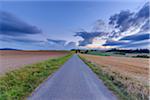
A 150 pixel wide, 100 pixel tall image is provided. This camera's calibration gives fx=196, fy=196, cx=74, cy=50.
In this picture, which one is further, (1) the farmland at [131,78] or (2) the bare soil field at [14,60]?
(2) the bare soil field at [14,60]

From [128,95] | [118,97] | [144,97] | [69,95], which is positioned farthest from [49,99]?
[144,97]

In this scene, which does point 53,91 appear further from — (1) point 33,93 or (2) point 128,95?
(2) point 128,95

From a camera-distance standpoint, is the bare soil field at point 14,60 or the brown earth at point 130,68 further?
the bare soil field at point 14,60

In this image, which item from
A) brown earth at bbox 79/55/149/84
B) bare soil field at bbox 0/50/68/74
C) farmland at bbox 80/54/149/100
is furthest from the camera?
bare soil field at bbox 0/50/68/74

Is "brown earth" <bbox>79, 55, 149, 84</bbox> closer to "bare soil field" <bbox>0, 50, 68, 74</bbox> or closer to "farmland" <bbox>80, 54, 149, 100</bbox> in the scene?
"farmland" <bbox>80, 54, 149, 100</bbox>

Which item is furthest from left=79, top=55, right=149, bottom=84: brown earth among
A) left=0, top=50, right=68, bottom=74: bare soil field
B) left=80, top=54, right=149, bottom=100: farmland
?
left=0, top=50, right=68, bottom=74: bare soil field

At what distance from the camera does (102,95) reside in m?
7.59

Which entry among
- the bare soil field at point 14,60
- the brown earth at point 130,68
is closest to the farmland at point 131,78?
the brown earth at point 130,68

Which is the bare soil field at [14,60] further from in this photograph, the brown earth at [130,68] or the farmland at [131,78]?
the brown earth at [130,68]

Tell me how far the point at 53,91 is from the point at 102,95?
2041 mm

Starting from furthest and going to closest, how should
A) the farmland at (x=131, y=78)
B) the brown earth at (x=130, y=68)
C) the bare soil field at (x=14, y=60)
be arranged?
the bare soil field at (x=14, y=60), the brown earth at (x=130, y=68), the farmland at (x=131, y=78)

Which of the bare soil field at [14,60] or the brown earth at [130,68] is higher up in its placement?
the bare soil field at [14,60]

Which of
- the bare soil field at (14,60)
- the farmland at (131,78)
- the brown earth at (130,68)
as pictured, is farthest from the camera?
the bare soil field at (14,60)

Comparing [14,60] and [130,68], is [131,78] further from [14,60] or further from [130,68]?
[14,60]
